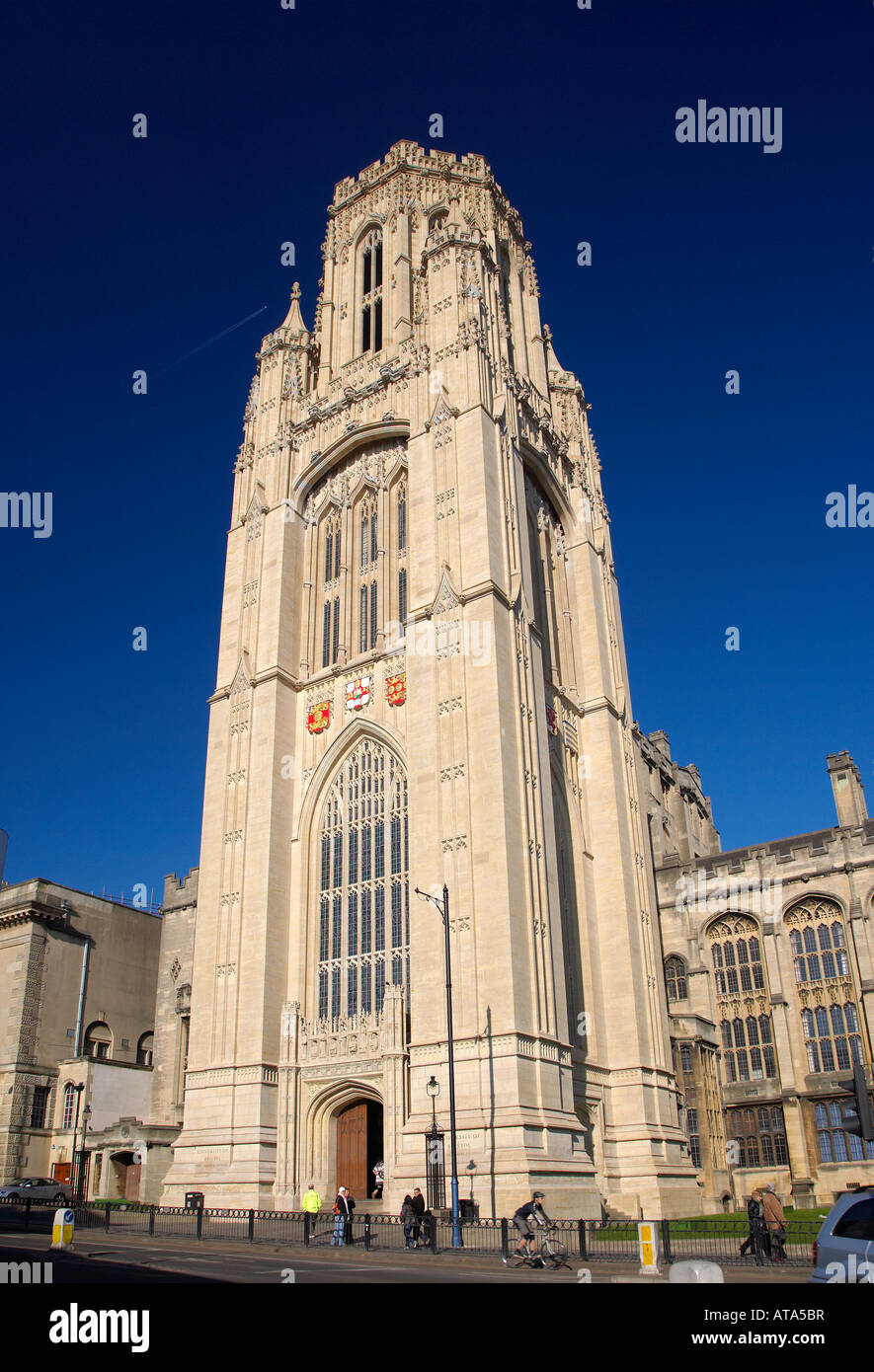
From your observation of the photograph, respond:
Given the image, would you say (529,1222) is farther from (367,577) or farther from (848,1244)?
(367,577)

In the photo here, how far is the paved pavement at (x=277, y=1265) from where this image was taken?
51.5 ft

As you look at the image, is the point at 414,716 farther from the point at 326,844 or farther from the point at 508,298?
the point at 508,298

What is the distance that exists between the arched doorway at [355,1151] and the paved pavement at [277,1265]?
35.8ft

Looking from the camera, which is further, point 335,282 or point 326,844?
point 335,282

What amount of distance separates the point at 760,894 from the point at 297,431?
3191 cm

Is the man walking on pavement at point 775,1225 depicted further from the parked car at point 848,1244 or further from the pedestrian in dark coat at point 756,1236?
the parked car at point 848,1244

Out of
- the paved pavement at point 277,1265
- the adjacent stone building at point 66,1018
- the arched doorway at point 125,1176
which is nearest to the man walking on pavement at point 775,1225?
the paved pavement at point 277,1265

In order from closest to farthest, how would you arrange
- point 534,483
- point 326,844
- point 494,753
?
point 494,753
point 326,844
point 534,483

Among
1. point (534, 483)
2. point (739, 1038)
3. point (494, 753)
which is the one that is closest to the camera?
point (494, 753)

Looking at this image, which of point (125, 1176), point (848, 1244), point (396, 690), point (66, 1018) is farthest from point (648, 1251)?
point (66, 1018)

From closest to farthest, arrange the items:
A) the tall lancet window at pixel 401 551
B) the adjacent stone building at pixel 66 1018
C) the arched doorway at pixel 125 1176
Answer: the arched doorway at pixel 125 1176, the tall lancet window at pixel 401 551, the adjacent stone building at pixel 66 1018

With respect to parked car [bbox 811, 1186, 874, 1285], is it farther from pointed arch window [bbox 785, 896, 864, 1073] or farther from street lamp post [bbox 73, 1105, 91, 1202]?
street lamp post [bbox 73, 1105, 91, 1202]

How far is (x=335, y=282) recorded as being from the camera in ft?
186

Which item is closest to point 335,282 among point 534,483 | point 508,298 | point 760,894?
point 508,298
